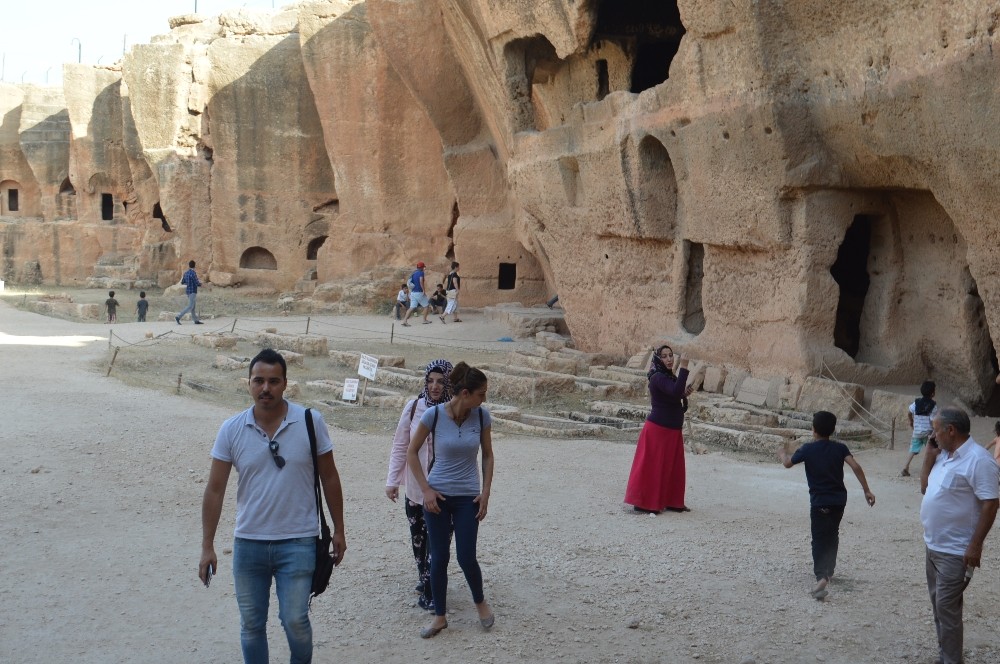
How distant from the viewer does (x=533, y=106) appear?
19.1m

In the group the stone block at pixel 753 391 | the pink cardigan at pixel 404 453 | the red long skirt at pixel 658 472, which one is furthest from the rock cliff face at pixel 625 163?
the pink cardigan at pixel 404 453

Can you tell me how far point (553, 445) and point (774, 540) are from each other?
11.8ft

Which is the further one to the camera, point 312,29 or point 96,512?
point 312,29

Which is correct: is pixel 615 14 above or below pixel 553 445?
above

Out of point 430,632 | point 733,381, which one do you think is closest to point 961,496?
point 430,632

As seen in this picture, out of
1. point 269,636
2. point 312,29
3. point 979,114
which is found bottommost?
point 269,636

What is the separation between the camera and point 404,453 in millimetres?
5469

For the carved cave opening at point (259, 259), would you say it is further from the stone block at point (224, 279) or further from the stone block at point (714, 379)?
the stone block at point (714, 379)

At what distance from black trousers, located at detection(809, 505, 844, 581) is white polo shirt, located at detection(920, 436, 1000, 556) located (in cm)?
110

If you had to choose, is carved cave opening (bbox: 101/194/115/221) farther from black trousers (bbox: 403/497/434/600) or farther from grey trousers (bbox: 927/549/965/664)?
grey trousers (bbox: 927/549/965/664)

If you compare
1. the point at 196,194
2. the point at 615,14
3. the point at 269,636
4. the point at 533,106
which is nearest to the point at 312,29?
the point at 196,194

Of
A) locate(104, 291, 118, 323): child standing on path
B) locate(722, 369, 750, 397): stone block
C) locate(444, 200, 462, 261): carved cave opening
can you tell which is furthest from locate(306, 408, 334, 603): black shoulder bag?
locate(444, 200, 462, 261): carved cave opening

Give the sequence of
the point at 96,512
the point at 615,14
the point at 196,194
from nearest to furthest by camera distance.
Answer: the point at 96,512 < the point at 615,14 < the point at 196,194

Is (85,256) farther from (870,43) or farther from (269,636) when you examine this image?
(269,636)
